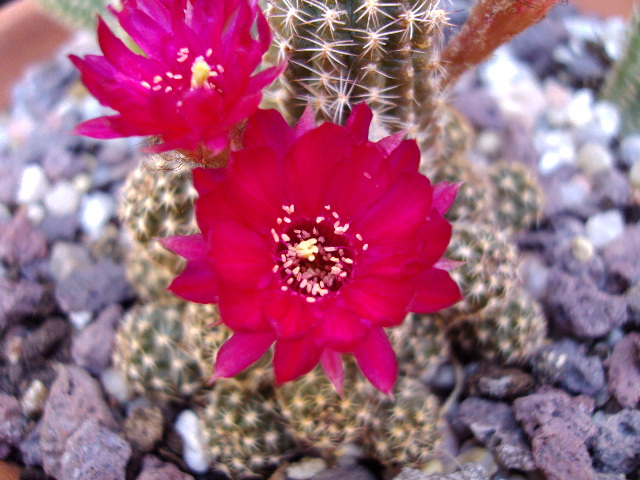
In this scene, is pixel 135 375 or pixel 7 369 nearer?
pixel 135 375

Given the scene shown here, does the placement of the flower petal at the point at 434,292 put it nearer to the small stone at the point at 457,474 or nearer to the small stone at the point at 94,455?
the small stone at the point at 457,474

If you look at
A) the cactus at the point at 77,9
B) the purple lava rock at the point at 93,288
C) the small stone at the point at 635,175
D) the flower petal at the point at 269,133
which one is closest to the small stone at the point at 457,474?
the flower petal at the point at 269,133

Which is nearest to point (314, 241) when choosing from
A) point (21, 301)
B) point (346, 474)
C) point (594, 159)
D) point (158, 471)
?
point (346, 474)

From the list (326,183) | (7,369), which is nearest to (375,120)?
(326,183)

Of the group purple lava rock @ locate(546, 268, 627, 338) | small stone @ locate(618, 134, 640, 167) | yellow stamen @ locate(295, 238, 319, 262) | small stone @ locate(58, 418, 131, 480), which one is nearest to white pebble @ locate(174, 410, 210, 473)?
small stone @ locate(58, 418, 131, 480)

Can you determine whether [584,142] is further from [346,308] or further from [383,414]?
[346,308]

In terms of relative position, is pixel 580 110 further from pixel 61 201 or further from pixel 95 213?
pixel 61 201

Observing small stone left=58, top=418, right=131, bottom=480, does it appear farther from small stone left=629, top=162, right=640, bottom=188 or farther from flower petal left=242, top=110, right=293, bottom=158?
small stone left=629, top=162, right=640, bottom=188
